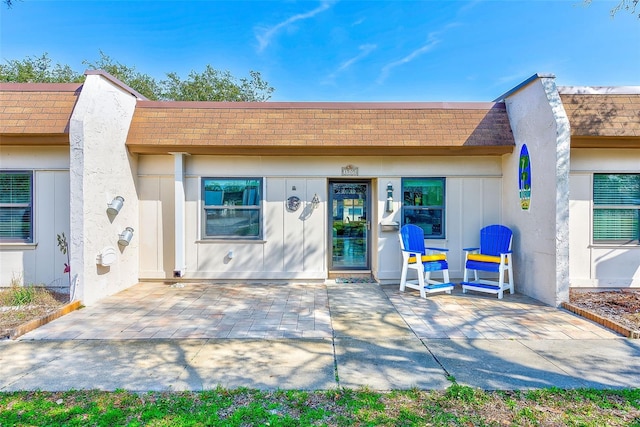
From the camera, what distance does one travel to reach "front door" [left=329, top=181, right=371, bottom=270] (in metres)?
7.24

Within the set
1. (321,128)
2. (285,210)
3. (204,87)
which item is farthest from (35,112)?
(204,87)

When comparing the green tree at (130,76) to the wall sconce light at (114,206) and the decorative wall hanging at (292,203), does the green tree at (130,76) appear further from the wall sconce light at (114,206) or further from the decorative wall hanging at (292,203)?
the decorative wall hanging at (292,203)

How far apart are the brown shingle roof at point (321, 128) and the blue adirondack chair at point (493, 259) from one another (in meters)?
1.64

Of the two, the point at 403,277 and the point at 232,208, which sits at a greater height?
the point at 232,208

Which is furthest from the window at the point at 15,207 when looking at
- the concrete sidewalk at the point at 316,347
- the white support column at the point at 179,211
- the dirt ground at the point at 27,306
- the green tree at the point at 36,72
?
the green tree at the point at 36,72

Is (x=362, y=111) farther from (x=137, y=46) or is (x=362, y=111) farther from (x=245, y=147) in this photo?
(x=137, y=46)

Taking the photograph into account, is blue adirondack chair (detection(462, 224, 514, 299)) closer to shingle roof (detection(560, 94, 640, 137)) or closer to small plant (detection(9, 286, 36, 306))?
shingle roof (detection(560, 94, 640, 137))

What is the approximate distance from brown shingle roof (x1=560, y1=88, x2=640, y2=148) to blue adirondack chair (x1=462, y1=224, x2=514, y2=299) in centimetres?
201

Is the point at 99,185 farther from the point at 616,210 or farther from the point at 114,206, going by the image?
the point at 616,210

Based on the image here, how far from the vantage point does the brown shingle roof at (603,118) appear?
219 inches

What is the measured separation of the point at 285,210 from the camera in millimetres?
6840

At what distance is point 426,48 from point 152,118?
11.5 metres

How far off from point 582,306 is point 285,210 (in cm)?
536

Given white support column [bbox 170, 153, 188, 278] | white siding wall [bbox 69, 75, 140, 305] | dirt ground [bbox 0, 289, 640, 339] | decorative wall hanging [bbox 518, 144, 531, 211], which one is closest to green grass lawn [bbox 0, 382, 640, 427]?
dirt ground [bbox 0, 289, 640, 339]
